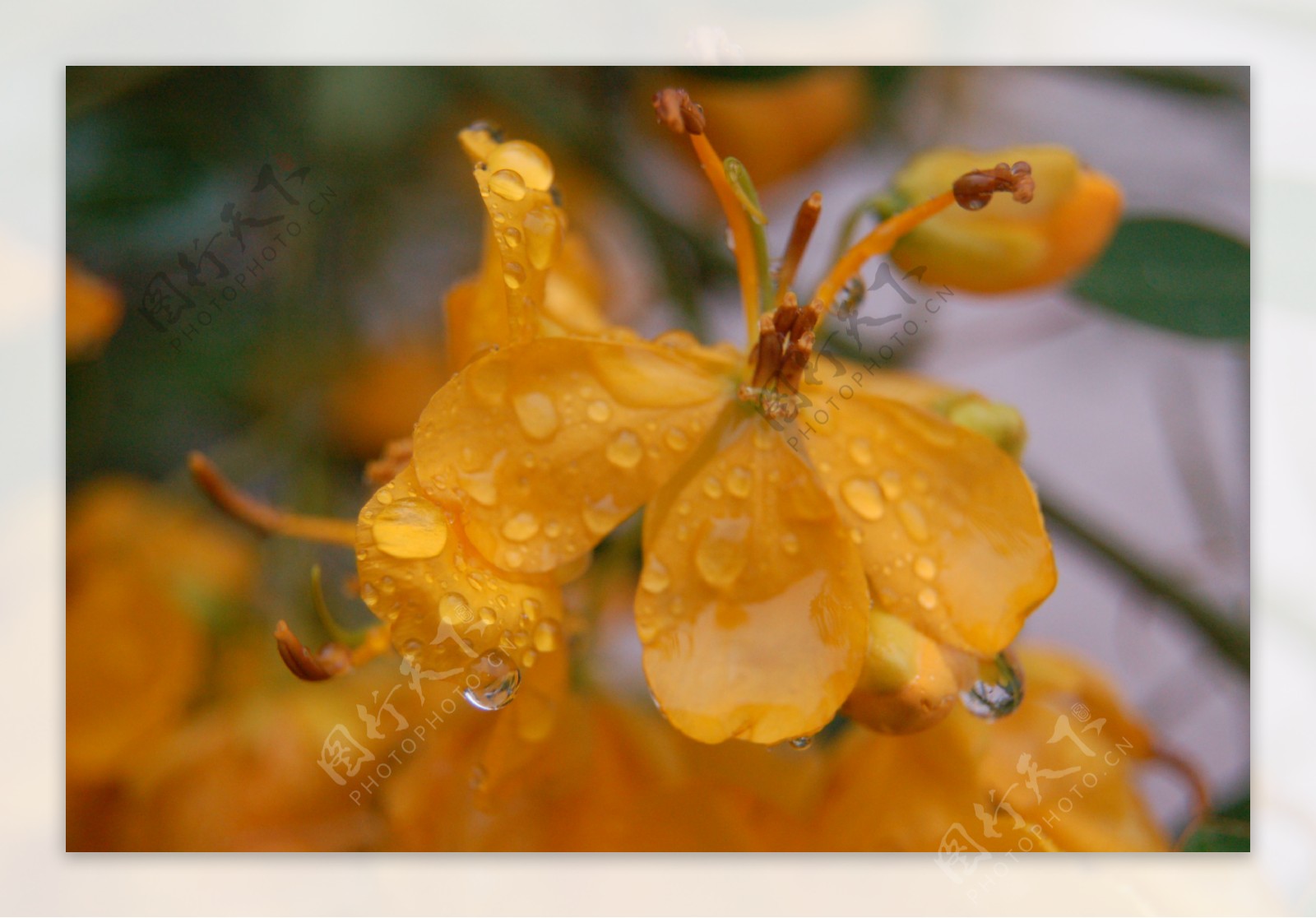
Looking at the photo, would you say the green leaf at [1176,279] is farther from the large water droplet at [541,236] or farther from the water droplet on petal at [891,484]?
the large water droplet at [541,236]

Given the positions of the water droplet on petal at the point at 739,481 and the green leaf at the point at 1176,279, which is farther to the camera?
the green leaf at the point at 1176,279

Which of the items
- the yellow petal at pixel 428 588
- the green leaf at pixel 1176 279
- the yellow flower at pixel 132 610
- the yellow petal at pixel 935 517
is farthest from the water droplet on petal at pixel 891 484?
the yellow flower at pixel 132 610

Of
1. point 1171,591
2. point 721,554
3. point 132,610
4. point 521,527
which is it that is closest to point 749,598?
point 721,554

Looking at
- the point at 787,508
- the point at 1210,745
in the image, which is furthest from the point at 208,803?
the point at 1210,745

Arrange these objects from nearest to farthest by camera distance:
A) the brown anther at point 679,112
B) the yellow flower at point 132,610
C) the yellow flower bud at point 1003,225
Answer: the brown anther at point 679,112 < the yellow flower bud at point 1003,225 < the yellow flower at point 132,610

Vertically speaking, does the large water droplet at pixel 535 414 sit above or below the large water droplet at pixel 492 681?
above

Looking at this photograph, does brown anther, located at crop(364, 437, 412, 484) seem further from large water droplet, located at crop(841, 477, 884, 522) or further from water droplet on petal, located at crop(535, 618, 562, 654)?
large water droplet, located at crop(841, 477, 884, 522)

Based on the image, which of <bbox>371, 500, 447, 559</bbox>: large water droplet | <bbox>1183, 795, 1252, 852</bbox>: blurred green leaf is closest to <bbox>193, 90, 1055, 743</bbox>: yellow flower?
<bbox>371, 500, 447, 559</bbox>: large water droplet

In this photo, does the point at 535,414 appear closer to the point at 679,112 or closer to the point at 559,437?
the point at 559,437
